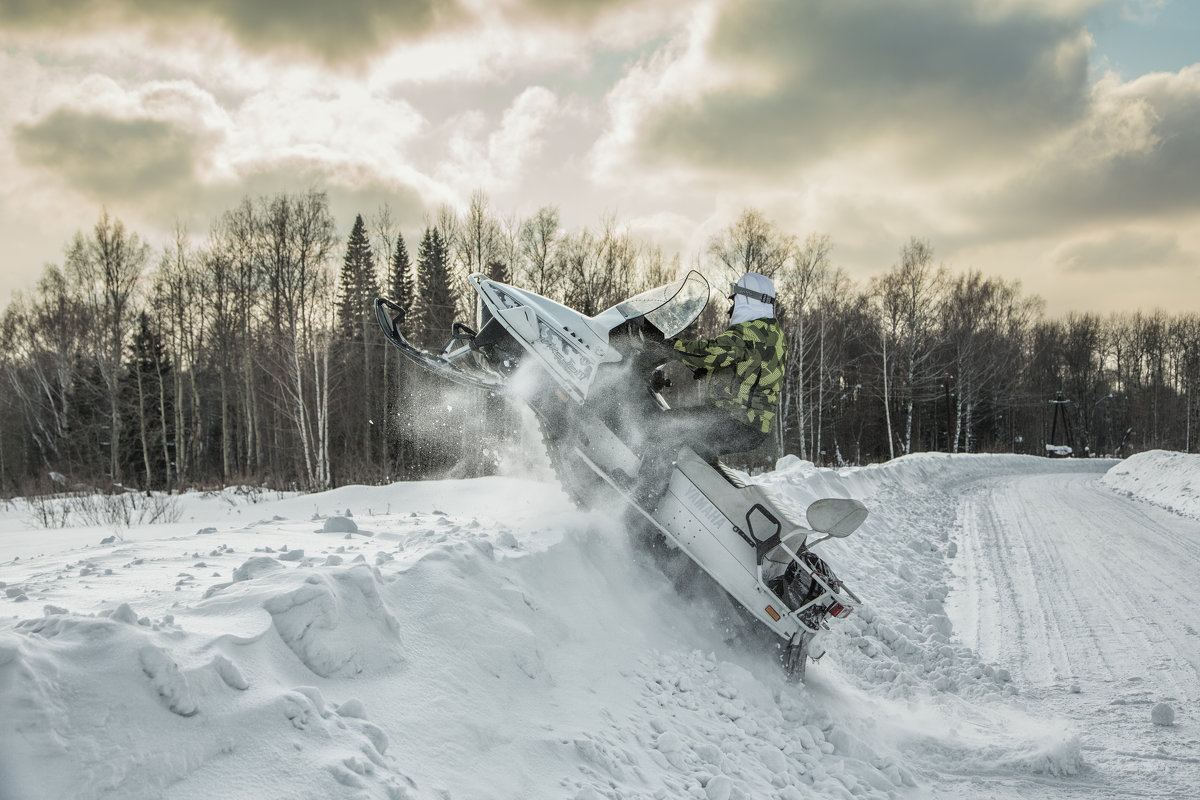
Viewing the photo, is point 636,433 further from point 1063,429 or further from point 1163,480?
point 1063,429

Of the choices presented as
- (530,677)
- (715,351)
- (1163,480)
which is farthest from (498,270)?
(530,677)

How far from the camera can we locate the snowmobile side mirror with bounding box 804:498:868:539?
3787 millimetres

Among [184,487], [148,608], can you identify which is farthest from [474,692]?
[184,487]

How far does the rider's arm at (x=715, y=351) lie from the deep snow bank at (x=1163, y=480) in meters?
12.1

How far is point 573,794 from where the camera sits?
2330mm

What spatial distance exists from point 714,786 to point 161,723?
1990 millimetres

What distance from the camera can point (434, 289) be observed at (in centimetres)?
3294

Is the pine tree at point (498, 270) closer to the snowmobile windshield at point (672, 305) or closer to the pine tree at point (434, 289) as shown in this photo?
the pine tree at point (434, 289)

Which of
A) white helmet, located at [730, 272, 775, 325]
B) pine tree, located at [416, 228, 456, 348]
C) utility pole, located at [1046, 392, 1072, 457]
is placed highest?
pine tree, located at [416, 228, 456, 348]

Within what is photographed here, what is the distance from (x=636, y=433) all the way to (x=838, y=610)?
1.66 m

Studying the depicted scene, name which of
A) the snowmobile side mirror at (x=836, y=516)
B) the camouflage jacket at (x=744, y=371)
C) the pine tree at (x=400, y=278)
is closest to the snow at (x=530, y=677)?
the snowmobile side mirror at (x=836, y=516)

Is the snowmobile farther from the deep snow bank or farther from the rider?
the deep snow bank

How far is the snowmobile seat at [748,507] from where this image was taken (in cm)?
416

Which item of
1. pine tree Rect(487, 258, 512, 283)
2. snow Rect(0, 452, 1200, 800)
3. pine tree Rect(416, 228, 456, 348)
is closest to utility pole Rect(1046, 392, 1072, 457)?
pine tree Rect(487, 258, 512, 283)
